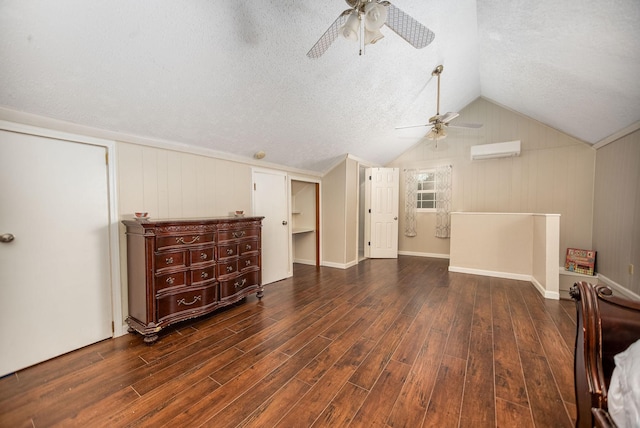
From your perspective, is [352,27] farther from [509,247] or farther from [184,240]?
[509,247]

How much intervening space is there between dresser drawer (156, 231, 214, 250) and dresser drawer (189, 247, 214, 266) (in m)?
0.07

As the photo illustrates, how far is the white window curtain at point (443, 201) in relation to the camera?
5.44 meters

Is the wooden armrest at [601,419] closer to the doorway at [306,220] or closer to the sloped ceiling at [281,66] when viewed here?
the sloped ceiling at [281,66]

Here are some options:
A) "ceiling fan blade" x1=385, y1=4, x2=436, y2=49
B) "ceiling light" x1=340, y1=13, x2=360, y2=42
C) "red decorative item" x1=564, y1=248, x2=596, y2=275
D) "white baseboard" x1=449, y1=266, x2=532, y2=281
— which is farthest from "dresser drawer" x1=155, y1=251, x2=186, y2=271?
"red decorative item" x1=564, y1=248, x2=596, y2=275

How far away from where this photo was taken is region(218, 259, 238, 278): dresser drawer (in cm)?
259

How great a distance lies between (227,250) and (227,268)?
0.20 metres

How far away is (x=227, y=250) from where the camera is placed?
2.66 m

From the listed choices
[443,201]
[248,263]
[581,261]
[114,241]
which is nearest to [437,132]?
[443,201]

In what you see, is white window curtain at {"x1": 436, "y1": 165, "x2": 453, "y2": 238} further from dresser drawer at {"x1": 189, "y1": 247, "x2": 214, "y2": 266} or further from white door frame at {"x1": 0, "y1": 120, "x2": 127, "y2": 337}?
white door frame at {"x1": 0, "y1": 120, "x2": 127, "y2": 337}

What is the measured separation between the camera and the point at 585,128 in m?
3.78

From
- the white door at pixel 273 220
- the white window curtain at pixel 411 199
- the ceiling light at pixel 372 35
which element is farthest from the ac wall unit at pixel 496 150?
the ceiling light at pixel 372 35

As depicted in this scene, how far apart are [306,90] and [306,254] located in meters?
3.29

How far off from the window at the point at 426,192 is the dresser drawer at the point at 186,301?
498cm

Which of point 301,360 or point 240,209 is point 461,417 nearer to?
point 301,360
